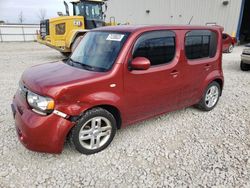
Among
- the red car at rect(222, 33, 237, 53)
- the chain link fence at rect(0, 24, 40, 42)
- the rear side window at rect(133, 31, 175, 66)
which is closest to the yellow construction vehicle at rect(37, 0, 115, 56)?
the rear side window at rect(133, 31, 175, 66)

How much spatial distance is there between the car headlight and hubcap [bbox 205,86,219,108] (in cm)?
325

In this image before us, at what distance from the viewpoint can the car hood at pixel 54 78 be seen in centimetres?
259

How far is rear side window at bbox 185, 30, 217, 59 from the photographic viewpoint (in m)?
3.79

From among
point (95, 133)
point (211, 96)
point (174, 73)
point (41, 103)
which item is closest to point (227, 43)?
point (211, 96)

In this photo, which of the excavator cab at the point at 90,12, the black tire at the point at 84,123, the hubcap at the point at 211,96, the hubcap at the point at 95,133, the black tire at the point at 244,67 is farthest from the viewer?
the excavator cab at the point at 90,12

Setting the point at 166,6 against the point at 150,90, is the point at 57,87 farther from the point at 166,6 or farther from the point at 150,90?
the point at 166,6

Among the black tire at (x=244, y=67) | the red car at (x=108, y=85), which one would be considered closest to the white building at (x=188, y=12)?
the black tire at (x=244, y=67)

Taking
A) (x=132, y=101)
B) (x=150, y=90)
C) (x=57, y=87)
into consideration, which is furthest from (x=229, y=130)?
(x=57, y=87)

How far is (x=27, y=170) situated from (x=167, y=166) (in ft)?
6.04

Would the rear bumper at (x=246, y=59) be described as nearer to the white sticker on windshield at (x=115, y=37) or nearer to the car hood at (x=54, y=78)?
the white sticker on windshield at (x=115, y=37)

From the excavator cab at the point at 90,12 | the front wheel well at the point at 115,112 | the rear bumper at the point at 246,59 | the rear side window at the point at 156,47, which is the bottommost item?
the front wheel well at the point at 115,112

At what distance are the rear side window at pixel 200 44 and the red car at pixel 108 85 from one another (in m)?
0.02

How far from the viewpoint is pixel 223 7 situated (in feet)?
57.4

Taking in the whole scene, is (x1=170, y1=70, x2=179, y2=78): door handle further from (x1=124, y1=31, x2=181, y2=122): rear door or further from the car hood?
the car hood
